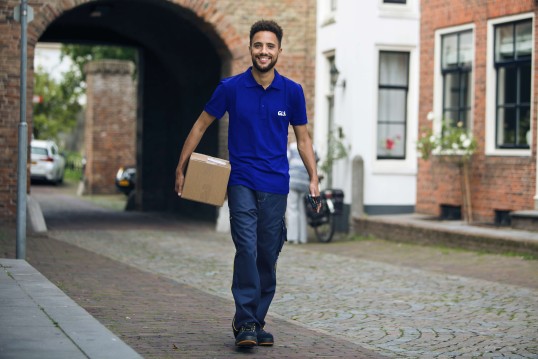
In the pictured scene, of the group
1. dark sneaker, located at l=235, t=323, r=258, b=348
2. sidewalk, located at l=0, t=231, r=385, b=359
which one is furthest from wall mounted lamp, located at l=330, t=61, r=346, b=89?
dark sneaker, located at l=235, t=323, r=258, b=348

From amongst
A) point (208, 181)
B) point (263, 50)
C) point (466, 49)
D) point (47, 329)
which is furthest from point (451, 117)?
point (47, 329)

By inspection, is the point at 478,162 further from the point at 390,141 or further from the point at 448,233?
the point at 390,141

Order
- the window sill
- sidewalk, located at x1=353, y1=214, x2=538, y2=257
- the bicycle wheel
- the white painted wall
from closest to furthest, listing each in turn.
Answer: sidewalk, located at x1=353, y1=214, x2=538, y2=257, the bicycle wheel, the white painted wall, the window sill

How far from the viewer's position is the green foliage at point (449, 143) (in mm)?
16422

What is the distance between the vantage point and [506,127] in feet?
53.3

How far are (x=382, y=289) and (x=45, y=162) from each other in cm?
2971

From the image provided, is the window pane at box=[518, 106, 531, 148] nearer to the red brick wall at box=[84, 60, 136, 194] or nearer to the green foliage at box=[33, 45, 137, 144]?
the red brick wall at box=[84, 60, 136, 194]

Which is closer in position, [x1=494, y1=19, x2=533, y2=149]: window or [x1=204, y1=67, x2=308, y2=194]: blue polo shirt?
[x1=204, y1=67, x2=308, y2=194]: blue polo shirt

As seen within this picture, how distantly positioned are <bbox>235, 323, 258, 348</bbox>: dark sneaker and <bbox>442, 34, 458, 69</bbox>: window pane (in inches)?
455

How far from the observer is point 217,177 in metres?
6.72

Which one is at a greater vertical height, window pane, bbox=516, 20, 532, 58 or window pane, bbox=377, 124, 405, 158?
window pane, bbox=516, 20, 532, 58

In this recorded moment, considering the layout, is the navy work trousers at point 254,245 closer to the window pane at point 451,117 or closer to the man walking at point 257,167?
the man walking at point 257,167

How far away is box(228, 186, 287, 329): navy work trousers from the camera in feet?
22.0

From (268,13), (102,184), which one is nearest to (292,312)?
(268,13)
